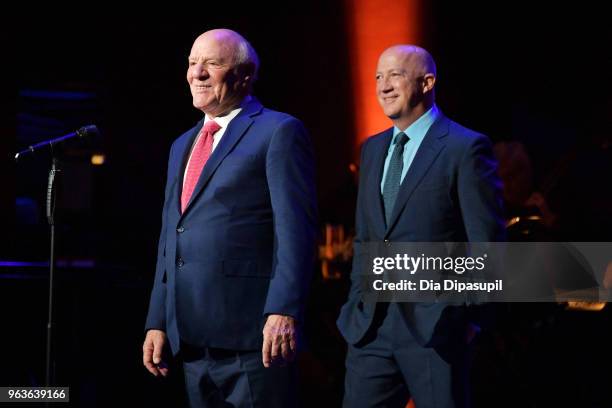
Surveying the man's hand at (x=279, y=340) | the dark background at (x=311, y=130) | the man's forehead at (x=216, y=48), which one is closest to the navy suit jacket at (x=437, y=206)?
the man's hand at (x=279, y=340)

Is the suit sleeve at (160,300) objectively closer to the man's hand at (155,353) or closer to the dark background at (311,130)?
the man's hand at (155,353)

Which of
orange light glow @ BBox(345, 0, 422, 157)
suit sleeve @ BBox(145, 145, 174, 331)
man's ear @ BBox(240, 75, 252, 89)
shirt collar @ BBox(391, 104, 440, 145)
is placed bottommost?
suit sleeve @ BBox(145, 145, 174, 331)

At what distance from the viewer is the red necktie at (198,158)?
2.66 metres

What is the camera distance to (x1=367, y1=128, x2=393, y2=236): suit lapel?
9.14 ft

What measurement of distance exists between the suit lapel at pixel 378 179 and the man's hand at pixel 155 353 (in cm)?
77

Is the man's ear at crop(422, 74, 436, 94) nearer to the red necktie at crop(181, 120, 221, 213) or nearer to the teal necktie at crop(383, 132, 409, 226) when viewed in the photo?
the teal necktie at crop(383, 132, 409, 226)

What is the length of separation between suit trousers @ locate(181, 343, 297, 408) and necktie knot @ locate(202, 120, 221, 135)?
0.66 meters

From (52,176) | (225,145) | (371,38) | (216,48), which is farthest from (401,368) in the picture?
(371,38)

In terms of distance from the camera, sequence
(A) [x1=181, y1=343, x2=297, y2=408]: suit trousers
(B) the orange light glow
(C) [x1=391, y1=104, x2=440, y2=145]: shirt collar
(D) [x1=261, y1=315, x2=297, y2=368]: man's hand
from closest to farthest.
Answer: (D) [x1=261, y1=315, x2=297, y2=368]: man's hand → (A) [x1=181, y1=343, x2=297, y2=408]: suit trousers → (C) [x1=391, y1=104, x2=440, y2=145]: shirt collar → (B) the orange light glow

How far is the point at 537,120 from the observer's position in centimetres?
579

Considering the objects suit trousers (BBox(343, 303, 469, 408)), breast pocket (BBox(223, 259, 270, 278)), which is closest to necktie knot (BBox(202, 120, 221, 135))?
breast pocket (BBox(223, 259, 270, 278))

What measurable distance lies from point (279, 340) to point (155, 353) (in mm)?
494

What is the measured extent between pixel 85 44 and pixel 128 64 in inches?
12.8

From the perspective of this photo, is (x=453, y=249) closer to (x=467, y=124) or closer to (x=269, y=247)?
(x=269, y=247)
